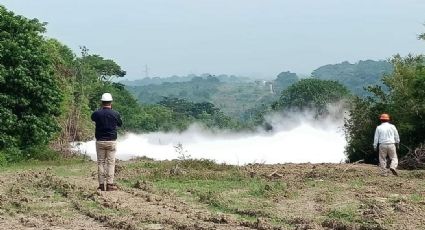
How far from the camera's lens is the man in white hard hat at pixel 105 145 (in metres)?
12.8

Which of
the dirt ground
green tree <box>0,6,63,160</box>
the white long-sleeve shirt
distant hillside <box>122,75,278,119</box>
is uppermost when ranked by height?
distant hillside <box>122,75,278,119</box>

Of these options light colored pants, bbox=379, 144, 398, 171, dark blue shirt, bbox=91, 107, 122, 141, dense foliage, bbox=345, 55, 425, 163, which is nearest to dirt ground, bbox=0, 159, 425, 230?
light colored pants, bbox=379, 144, 398, 171

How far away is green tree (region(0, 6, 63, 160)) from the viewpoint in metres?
25.1

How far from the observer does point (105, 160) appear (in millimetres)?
12867

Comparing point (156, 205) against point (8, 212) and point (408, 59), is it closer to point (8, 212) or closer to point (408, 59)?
point (8, 212)

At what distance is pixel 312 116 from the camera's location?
201 feet

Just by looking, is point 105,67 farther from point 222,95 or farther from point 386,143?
point 222,95

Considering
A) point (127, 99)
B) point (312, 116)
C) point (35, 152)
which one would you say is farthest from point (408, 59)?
point (127, 99)

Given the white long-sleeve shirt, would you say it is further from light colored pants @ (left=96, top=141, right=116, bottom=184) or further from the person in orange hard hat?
light colored pants @ (left=96, top=141, right=116, bottom=184)

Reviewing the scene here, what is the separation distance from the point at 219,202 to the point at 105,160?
3.01 meters

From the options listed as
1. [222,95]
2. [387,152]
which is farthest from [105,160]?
[222,95]

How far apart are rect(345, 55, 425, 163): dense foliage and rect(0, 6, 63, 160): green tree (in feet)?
45.1

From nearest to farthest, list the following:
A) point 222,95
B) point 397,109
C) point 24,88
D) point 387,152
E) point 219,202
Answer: point 219,202, point 387,152, point 24,88, point 397,109, point 222,95

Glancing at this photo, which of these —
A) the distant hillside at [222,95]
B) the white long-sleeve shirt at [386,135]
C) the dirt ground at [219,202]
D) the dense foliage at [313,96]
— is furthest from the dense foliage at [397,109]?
the distant hillside at [222,95]
